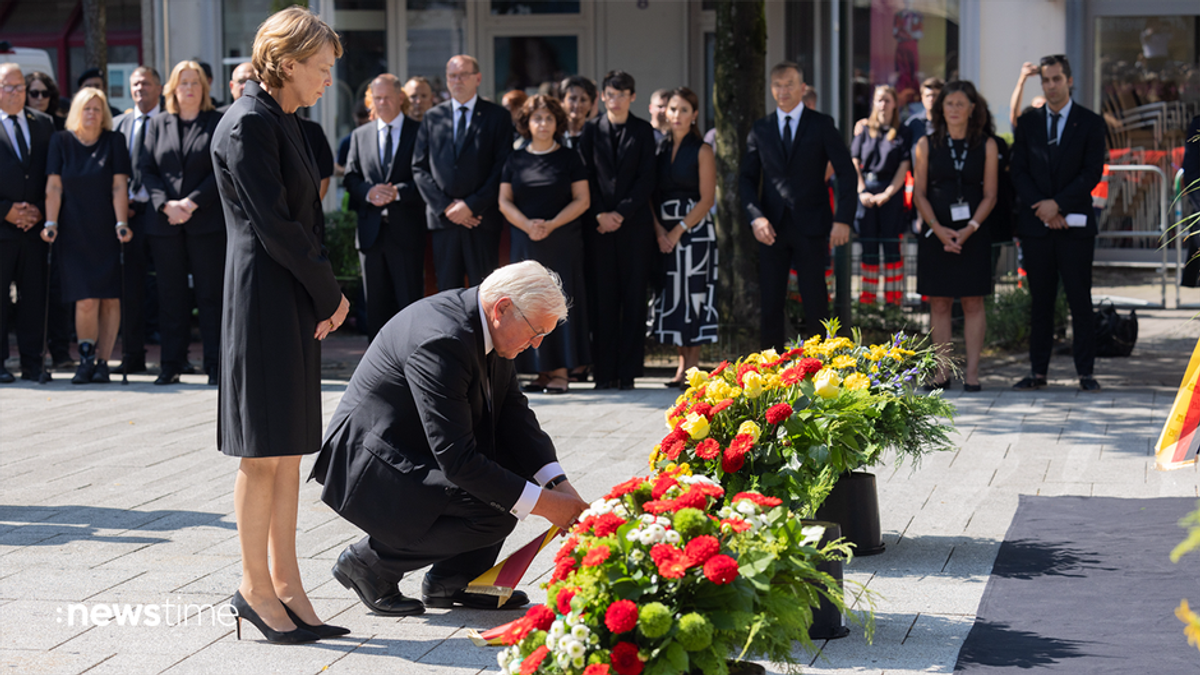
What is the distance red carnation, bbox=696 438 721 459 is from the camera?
4105 mm

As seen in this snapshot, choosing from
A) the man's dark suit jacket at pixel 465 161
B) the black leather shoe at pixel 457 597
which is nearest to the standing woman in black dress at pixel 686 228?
the man's dark suit jacket at pixel 465 161

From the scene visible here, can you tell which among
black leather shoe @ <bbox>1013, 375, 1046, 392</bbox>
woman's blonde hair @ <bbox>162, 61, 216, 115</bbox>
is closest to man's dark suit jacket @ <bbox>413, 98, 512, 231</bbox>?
woman's blonde hair @ <bbox>162, 61, 216, 115</bbox>

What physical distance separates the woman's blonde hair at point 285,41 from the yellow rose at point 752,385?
67.3 inches

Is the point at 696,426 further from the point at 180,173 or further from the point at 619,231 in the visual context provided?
the point at 180,173

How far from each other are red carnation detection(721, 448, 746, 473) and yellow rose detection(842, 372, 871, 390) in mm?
675

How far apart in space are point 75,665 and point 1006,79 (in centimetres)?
1282

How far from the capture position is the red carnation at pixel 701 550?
9.90 ft

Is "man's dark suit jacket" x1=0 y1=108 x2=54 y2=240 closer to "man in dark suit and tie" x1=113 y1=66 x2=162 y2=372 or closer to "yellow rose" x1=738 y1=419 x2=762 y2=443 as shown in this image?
"man in dark suit and tie" x1=113 y1=66 x2=162 y2=372

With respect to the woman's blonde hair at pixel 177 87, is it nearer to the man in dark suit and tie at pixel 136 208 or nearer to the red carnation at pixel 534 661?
the man in dark suit and tie at pixel 136 208

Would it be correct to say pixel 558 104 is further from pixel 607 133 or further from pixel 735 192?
pixel 735 192

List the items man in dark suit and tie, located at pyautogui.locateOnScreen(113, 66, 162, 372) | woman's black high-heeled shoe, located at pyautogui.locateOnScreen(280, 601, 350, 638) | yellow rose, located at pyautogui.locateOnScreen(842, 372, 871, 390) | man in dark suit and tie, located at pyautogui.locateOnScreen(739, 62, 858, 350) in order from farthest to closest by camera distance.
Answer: man in dark suit and tie, located at pyautogui.locateOnScreen(113, 66, 162, 372) < man in dark suit and tie, located at pyautogui.locateOnScreen(739, 62, 858, 350) < yellow rose, located at pyautogui.locateOnScreen(842, 372, 871, 390) < woman's black high-heeled shoe, located at pyautogui.locateOnScreen(280, 601, 350, 638)

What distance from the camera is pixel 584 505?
4145 mm

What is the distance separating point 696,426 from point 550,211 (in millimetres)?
5125

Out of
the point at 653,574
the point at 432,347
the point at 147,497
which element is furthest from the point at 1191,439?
the point at 147,497
